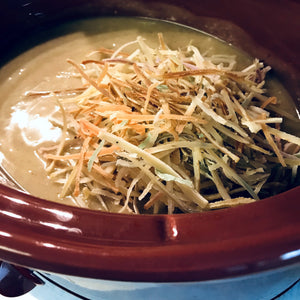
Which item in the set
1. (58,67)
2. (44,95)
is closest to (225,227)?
(44,95)

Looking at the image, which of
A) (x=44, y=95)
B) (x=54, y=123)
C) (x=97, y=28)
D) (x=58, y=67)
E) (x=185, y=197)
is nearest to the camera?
(x=185, y=197)

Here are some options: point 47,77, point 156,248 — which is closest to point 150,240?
point 156,248

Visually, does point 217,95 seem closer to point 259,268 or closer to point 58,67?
point 259,268

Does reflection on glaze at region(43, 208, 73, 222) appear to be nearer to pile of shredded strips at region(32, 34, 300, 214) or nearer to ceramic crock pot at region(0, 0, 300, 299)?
ceramic crock pot at region(0, 0, 300, 299)

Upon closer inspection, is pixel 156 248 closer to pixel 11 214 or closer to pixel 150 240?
pixel 150 240

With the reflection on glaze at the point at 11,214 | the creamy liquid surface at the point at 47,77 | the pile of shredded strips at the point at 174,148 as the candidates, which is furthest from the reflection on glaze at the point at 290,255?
the creamy liquid surface at the point at 47,77

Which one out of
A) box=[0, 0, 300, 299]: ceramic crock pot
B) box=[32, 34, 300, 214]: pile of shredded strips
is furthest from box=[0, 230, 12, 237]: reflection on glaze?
box=[32, 34, 300, 214]: pile of shredded strips
